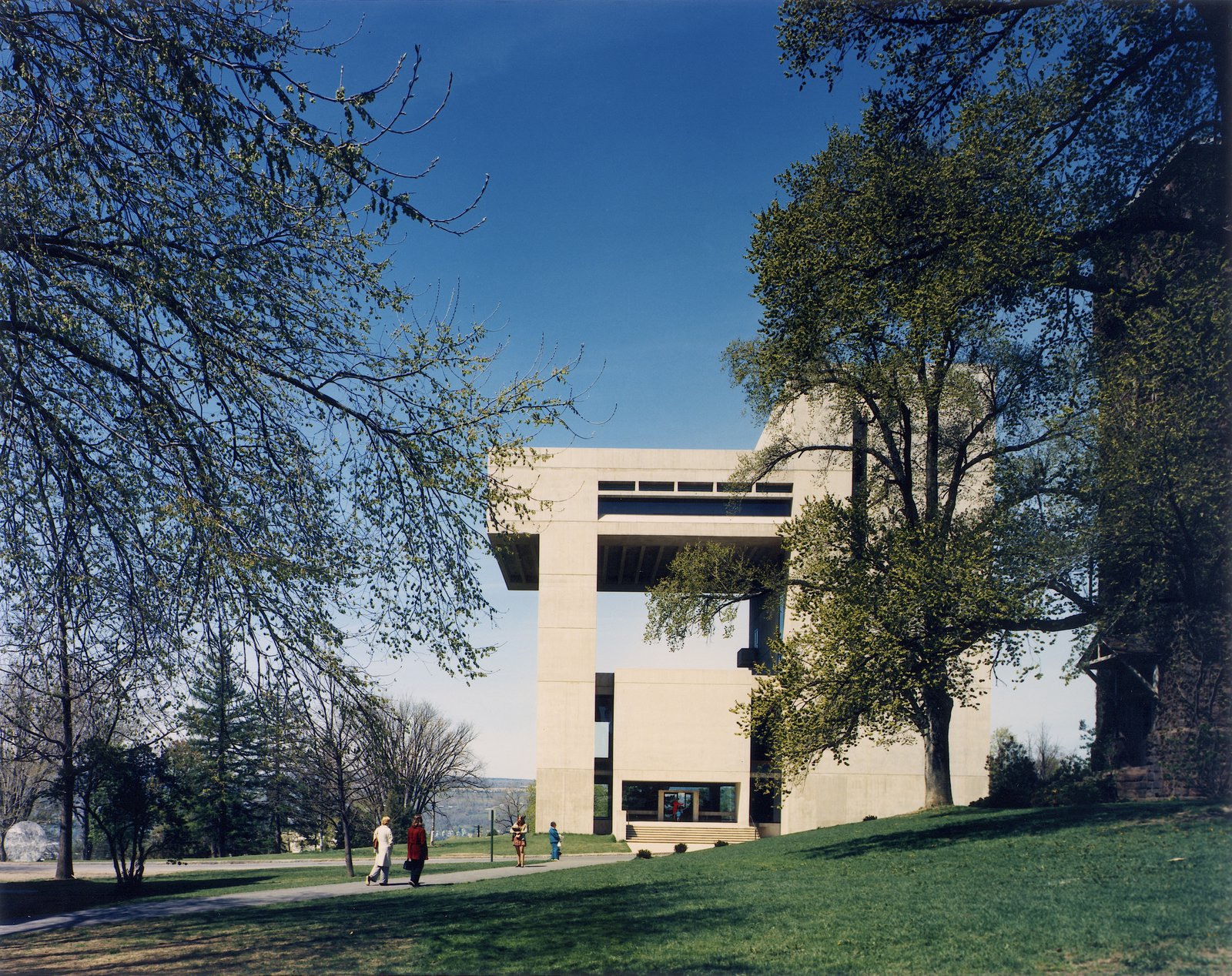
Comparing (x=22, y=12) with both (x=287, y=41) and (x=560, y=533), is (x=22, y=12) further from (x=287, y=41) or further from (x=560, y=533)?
(x=560, y=533)

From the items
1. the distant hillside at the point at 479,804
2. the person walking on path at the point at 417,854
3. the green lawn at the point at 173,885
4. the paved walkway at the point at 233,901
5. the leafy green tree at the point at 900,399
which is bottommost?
the distant hillside at the point at 479,804

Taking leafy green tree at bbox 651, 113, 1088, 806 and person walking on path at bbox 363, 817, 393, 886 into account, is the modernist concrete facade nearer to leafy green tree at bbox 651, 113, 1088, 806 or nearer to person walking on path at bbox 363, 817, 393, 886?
leafy green tree at bbox 651, 113, 1088, 806

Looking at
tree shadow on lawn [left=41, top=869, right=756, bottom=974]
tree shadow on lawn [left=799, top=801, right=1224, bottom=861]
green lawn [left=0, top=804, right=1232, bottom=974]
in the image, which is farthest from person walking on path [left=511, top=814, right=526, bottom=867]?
tree shadow on lawn [left=41, top=869, right=756, bottom=974]

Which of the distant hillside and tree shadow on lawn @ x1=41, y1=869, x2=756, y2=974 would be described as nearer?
tree shadow on lawn @ x1=41, y1=869, x2=756, y2=974

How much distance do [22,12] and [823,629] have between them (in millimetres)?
15813

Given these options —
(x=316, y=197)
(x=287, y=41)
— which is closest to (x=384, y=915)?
(x=316, y=197)

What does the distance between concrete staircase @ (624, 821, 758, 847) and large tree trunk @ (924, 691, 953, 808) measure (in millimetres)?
16128

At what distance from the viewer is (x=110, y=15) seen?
902 cm

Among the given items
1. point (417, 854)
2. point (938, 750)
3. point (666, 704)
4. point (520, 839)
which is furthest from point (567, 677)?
point (417, 854)

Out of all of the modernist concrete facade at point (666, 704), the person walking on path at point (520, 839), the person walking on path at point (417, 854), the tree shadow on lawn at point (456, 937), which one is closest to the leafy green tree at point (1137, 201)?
Answer: the tree shadow on lawn at point (456, 937)

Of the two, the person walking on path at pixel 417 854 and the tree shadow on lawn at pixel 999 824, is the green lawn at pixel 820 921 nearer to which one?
the tree shadow on lawn at pixel 999 824

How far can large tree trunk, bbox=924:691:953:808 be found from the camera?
26.4 metres

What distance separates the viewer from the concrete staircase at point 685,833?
4331cm

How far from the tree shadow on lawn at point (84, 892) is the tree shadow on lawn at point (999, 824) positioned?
48.0ft
